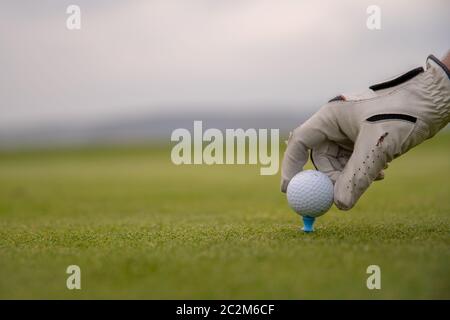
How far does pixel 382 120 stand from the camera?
5.52 meters

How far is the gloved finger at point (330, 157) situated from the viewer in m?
6.12

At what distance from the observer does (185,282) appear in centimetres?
410

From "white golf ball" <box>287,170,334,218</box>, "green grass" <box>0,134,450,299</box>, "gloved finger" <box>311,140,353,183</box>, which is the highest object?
"gloved finger" <box>311,140,353,183</box>

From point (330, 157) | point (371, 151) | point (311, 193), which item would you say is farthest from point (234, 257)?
point (330, 157)

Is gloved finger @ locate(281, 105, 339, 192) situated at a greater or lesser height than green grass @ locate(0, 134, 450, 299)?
greater

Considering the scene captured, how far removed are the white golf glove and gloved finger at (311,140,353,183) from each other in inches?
8.3

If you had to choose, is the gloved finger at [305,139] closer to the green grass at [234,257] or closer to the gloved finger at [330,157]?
the gloved finger at [330,157]

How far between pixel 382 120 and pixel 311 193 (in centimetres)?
104

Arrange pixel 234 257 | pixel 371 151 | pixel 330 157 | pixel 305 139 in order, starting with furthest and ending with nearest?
pixel 330 157
pixel 305 139
pixel 371 151
pixel 234 257

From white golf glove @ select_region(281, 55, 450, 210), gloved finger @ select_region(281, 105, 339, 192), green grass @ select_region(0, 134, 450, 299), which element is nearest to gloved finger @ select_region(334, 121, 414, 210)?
white golf glove @ select_region(281, 55, 450, 210)

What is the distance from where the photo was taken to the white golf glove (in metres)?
Answer: 5.50

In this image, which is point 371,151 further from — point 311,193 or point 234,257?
point 234,257

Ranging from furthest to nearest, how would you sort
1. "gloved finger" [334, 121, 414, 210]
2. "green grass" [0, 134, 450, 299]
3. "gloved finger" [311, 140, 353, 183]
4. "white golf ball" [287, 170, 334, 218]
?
1. "gloved finger" [311, 140, 353, 183]
2. "white golf ball" [287, 170, 334, 218]
3. "gloved finger" [334, 121, 414, 210]
4. "green grass" [0, 134, 450, 299]

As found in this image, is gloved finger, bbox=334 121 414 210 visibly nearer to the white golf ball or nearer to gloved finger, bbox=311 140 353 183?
the white golf ball
